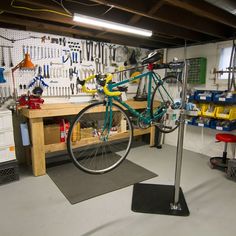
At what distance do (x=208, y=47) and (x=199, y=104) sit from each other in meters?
1.13

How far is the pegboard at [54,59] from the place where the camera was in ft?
10.4

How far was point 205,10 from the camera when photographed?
225 centimetres

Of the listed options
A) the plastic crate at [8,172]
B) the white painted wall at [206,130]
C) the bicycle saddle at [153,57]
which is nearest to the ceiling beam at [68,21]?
the white painted wall at [206,130]

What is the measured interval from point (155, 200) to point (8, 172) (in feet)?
6.89

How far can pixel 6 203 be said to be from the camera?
7.84ft

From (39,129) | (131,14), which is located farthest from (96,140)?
(131,14)

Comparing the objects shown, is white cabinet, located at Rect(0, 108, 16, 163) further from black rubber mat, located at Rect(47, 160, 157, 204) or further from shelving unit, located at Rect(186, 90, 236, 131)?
shelving unit, located at Rect(186, 90, 236, 131)

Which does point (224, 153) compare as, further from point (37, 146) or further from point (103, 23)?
point (37, 146)

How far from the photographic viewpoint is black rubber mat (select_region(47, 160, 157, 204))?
260 cm

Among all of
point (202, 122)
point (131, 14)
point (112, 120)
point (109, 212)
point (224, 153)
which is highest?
point (131, 14)

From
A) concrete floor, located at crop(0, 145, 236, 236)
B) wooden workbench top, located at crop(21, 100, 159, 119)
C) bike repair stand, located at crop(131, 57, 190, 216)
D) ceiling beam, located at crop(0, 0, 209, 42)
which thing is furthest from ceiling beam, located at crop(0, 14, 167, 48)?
concrete floor, located at crop(0, 145, 236, 236)

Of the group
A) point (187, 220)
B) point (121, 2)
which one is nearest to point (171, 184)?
point (187, 220)

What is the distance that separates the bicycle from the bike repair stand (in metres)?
0.23

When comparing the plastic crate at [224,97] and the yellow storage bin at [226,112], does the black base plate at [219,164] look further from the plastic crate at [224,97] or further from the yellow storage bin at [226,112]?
the plastic crate at [224,97]
